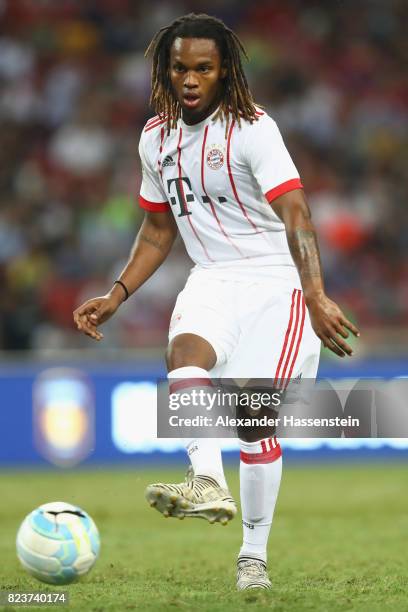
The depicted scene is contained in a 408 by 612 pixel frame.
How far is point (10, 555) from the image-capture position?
22.8ft

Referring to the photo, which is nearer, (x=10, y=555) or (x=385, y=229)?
(x=10, y=555)

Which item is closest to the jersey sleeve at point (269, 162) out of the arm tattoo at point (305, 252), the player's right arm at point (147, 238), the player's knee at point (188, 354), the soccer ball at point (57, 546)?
the arm tattoo at point (305, 252)

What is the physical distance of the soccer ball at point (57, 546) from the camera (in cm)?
481

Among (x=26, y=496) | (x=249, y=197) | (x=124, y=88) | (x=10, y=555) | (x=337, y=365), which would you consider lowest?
(x=10, y=555)

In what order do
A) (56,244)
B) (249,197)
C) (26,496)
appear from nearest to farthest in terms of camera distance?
1. (249,197)
2. (26,496)
3. (56,244)

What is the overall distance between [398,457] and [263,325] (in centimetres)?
688

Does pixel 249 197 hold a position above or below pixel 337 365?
below

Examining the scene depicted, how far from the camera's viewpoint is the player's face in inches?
199

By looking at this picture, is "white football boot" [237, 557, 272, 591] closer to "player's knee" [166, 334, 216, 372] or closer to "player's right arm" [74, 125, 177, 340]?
"player's knee" [166, 334, 216, 372]

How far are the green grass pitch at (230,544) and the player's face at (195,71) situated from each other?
6.83 ft

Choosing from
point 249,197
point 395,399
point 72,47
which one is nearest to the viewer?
point 249,197

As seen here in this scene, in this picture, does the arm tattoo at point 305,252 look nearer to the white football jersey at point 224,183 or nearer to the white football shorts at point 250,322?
the white football jersey at point 224,183

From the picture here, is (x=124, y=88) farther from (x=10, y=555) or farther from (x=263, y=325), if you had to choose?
(x=263, y=325)

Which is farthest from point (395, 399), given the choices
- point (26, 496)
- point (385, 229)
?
point (385, 229)
